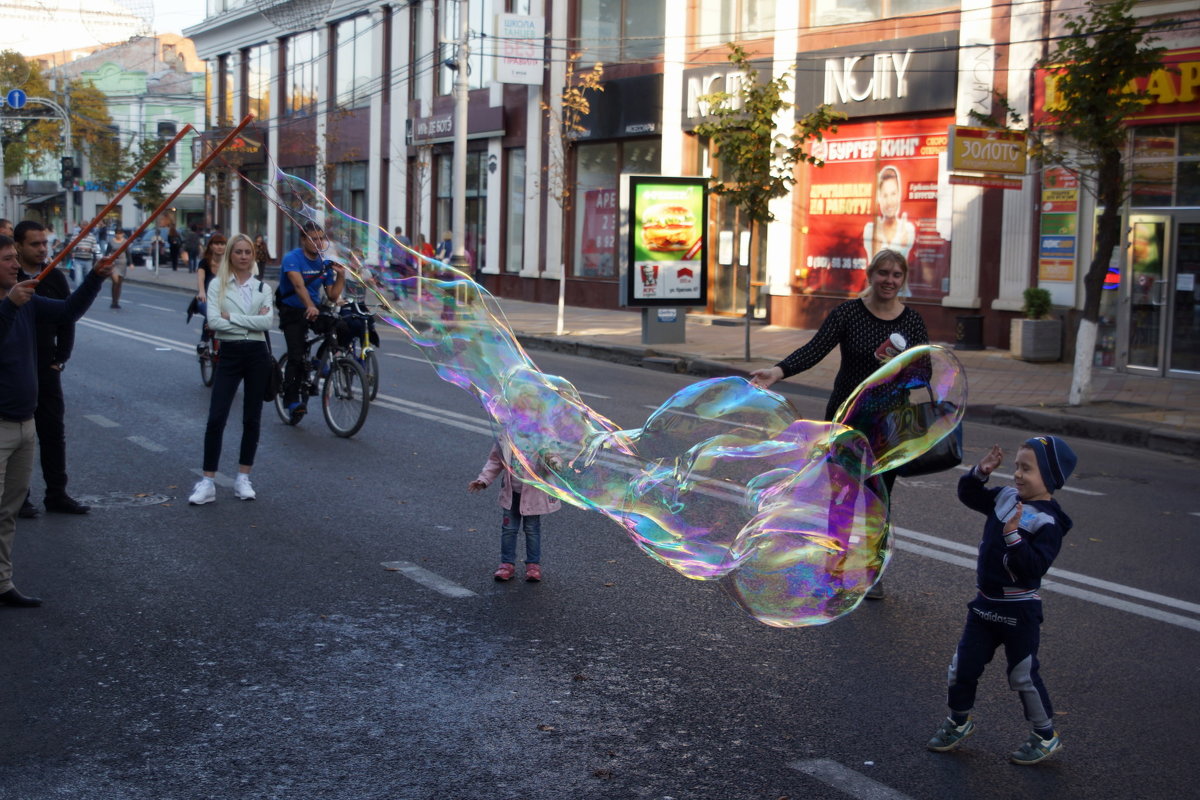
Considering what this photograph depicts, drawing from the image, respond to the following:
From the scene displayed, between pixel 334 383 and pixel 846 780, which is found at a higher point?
pixel 334 383

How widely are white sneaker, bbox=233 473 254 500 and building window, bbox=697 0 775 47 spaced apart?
20.0 meters

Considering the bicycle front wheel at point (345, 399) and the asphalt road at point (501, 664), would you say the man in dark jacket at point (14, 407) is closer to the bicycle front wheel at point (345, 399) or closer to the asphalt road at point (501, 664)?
the asphalt road at point (501, 664)

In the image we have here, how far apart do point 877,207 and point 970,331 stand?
364 cm

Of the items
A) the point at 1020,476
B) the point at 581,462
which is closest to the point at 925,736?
the point at 1020,476

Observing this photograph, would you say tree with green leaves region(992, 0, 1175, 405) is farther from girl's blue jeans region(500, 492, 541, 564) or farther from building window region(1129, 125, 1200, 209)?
girl's blue jeans region(500, 492, 541, 564)

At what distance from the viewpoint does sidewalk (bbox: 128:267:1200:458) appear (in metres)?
13.8

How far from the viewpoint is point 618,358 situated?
841 inches

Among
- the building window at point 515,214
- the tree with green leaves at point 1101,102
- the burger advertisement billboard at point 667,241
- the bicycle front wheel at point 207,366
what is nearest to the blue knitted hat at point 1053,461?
the tree with green leaves at point 1101,102

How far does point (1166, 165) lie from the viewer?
716 inches

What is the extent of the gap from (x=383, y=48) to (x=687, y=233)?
73.7ft

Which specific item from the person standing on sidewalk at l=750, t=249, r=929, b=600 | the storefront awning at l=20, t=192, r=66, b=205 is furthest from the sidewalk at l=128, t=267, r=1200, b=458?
the storefront awning at l=20, t=192, r=66, b=205

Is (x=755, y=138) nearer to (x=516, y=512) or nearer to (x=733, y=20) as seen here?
(x=733, y=20)

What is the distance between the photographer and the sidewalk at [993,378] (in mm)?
13836

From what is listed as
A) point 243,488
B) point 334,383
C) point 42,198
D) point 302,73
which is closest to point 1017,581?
point 243,488
